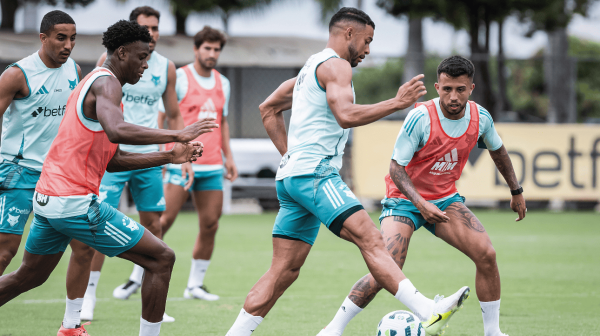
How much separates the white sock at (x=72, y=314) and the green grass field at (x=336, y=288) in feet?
1.47

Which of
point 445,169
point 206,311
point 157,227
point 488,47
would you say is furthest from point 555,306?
point 488,47

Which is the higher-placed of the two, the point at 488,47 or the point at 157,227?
the point at 488,47

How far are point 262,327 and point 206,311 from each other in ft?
2.61

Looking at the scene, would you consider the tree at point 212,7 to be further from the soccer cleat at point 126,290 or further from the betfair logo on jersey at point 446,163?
the betfair logo on jersey at point 446,163

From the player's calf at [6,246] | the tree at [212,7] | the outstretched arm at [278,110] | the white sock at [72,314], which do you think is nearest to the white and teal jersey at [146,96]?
the player's calf at [6,246]

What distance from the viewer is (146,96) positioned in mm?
6301

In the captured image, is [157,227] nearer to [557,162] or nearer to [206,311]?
[206,311]

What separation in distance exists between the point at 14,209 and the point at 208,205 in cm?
233

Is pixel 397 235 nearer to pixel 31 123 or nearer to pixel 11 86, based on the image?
pixel 31 123

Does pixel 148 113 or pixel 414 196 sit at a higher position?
pixel 148 113

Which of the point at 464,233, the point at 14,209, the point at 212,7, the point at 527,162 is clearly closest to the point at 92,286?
the point at 14,209

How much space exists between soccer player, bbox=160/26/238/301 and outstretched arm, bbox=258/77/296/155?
213 centimetres

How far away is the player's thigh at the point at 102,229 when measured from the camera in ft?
12.9

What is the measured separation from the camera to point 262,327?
17.7 ft
